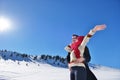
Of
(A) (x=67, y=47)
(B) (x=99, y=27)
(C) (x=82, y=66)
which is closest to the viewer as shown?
(B) (x=99, y=27)

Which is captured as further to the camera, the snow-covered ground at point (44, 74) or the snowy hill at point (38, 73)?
the snowy hill at point (38, 73)

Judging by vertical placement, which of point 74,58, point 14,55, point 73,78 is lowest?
point 73,78

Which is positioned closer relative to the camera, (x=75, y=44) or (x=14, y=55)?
(x=75, y=44)

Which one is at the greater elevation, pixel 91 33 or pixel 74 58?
pixel 91 33

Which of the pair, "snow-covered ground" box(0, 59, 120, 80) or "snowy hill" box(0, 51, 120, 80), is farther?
"snowy hill" box(0, 51, 120, 80)

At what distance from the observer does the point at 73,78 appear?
754cm

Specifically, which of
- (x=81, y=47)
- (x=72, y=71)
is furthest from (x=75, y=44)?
(x=72, y=71)

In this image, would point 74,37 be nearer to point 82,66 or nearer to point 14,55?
point 82,66

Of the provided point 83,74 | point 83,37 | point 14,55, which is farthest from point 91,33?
point 14,55

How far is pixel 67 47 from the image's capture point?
26.1 ft

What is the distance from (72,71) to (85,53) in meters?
0.53

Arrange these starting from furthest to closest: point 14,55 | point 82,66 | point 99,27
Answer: point 14,55, point 82,66, point 99,27

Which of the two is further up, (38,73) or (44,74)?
(38,73)

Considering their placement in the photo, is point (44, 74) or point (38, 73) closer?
point (44, 74)
